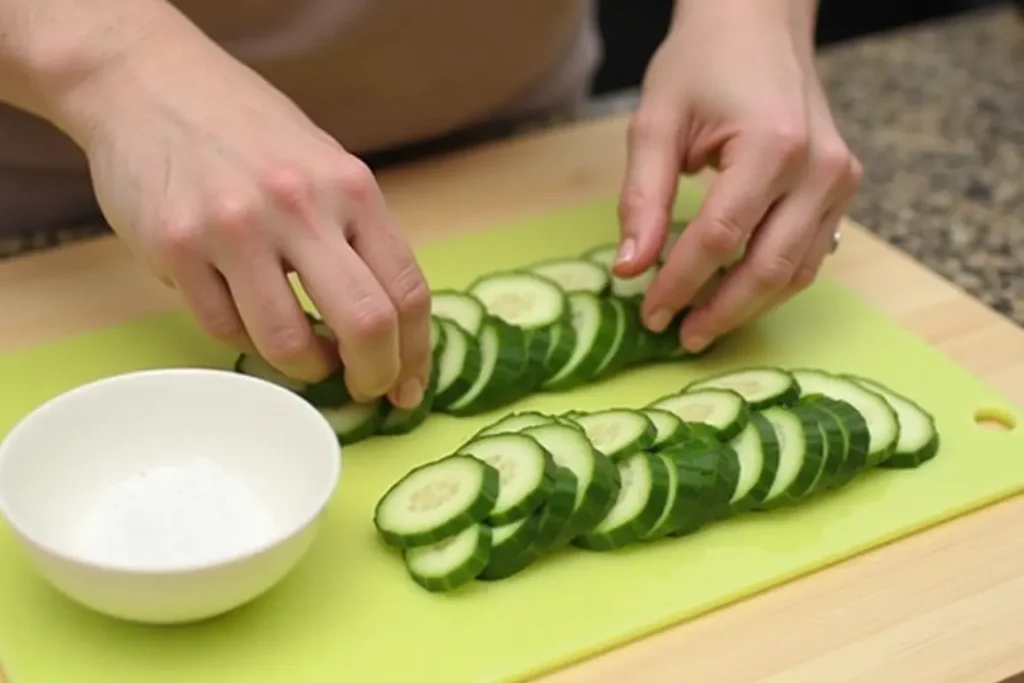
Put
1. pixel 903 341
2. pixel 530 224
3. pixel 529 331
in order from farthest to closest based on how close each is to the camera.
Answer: pixel 530 224 < pixel 903 341 < pixel 529 331

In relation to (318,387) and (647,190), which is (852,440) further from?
(318,387)

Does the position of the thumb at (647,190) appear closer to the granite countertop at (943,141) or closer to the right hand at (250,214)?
the right hand at (250,214)

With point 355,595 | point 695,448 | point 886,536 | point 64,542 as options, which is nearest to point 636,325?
A: point 695,448

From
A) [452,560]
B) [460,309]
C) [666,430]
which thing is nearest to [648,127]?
[460,309]

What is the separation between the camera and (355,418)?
59.4 inches

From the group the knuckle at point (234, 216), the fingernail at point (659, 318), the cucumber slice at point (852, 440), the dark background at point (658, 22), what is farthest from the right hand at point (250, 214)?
the dark background at point (658, 22)

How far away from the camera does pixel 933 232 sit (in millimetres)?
2072

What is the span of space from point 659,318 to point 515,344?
18 centimetres

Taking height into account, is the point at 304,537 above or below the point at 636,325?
above

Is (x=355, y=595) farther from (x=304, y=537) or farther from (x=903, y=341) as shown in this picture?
(x=903, y=341)

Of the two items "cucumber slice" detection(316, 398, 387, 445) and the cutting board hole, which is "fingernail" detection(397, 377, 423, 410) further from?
the cutting board hole

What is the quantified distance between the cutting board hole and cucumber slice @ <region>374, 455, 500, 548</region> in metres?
0.61

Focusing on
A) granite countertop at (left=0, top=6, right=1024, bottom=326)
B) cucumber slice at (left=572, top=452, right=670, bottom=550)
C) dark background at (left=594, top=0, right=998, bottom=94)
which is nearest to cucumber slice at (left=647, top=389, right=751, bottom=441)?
cucumber slice at (left=572, top=452, right=670, bottom=550)

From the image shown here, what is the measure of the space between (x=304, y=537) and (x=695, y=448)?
0.42 metres
